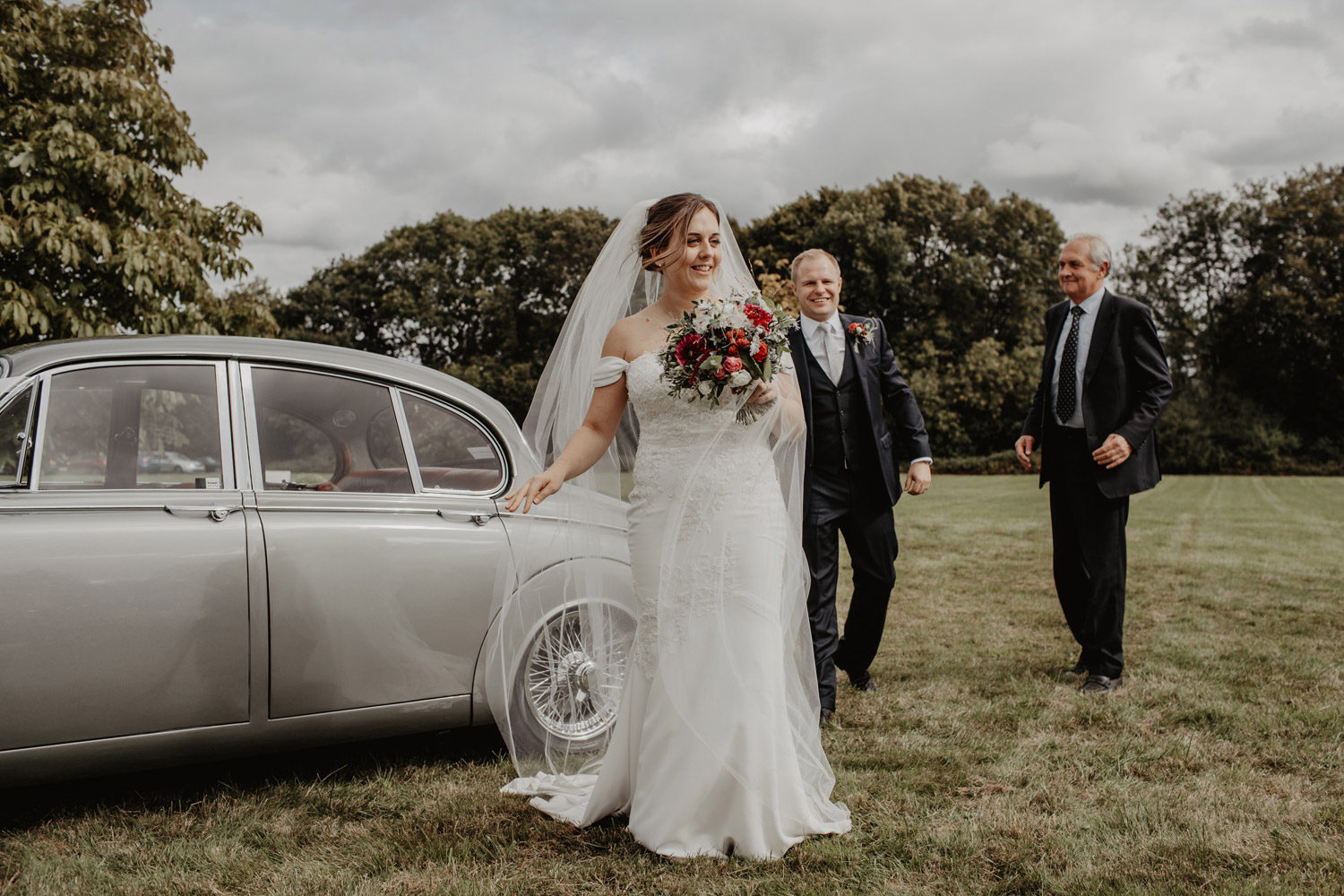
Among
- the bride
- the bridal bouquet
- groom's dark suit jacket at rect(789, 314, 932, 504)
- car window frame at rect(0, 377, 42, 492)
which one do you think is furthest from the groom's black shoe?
car window frame at rect(0, 377, 42, 492)

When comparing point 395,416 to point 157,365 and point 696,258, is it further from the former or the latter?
point 696,258

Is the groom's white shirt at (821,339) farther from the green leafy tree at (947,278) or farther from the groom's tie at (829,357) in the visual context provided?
the green leafy tree at (947,278)

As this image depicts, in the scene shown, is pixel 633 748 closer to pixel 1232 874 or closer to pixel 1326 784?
pixel 1232 874

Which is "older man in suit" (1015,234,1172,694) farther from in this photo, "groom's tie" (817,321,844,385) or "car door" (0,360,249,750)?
"car door" (0,360,249,750)

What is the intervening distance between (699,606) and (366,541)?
1.41 metres

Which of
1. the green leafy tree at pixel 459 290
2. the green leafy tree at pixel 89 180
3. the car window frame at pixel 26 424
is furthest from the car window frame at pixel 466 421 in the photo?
the green leafy tree at pixel 459 290

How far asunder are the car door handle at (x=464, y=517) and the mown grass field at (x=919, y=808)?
3.56ft

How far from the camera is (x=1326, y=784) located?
383cm

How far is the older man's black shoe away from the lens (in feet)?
17.4

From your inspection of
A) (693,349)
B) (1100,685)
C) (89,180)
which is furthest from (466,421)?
(89,180)

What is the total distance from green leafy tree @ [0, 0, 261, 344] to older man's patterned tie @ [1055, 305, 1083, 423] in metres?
8.16

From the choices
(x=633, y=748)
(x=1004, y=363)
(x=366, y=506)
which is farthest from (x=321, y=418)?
(x=1004, y=363)

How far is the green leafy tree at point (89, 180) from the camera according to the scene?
8.66 m

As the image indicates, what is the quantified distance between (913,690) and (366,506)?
3233 mm
